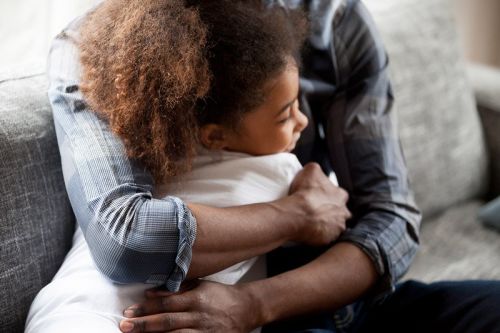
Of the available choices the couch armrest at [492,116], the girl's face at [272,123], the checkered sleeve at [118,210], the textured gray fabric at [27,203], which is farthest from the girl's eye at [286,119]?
the couch armrest at [492,116]

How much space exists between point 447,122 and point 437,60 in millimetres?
150

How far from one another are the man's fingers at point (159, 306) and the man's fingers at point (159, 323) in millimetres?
10

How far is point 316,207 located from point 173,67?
315 mm

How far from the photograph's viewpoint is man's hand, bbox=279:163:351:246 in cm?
93

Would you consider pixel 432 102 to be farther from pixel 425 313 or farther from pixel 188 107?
pixel 188 107

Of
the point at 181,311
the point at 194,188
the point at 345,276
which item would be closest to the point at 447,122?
the point at 345,276

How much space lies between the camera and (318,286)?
0.92 metres

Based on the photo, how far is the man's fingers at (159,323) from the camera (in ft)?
2.50

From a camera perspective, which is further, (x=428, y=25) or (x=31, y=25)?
(x=428, y=25)

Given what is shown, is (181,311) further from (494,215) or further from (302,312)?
(494,215)

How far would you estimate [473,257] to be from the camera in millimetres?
1349

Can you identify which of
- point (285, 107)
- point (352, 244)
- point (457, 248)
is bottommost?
point (457, 248)

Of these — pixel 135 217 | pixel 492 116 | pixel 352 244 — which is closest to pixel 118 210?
pixel 135 217

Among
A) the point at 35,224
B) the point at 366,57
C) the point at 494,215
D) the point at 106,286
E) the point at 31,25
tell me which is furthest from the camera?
the point at 494,215
